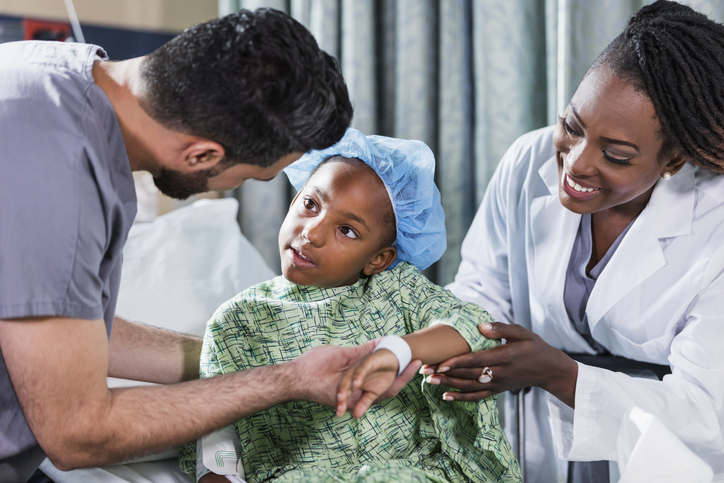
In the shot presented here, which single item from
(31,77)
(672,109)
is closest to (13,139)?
(31,77)

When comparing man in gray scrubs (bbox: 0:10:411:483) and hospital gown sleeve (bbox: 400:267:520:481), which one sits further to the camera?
hospital gown sleeve (bbox: 400:267:520:481)

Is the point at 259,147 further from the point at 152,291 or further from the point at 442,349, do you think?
the point at 152,291

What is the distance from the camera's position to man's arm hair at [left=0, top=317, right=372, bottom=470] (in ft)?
3.24

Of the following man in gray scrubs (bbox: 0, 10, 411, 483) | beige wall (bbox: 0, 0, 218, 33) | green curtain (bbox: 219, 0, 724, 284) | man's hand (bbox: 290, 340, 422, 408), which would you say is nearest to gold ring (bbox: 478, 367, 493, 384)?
man's hand (bbox: 290, 340, 422, 408)

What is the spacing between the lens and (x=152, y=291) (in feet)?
6.03

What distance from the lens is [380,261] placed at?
1.50m

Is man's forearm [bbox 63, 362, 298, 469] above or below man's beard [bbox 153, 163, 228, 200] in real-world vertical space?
below

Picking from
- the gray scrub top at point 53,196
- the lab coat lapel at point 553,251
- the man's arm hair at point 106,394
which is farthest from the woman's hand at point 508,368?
the gray scrub top at point 53,196

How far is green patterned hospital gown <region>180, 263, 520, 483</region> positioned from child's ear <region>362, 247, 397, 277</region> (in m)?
0.05

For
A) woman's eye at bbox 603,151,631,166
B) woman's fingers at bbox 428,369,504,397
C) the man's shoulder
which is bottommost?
woman's fingers at bbox 428,369,504,397

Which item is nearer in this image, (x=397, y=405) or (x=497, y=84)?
(x=397, y=405)

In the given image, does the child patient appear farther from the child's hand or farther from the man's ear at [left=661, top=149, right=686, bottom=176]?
the man's ear at [left=661, top=149, right=686, bottom=176]

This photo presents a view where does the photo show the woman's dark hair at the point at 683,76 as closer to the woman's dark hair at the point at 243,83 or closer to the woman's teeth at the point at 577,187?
the woman's teeth at the point at 577,187

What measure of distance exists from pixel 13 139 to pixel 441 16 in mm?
1614
